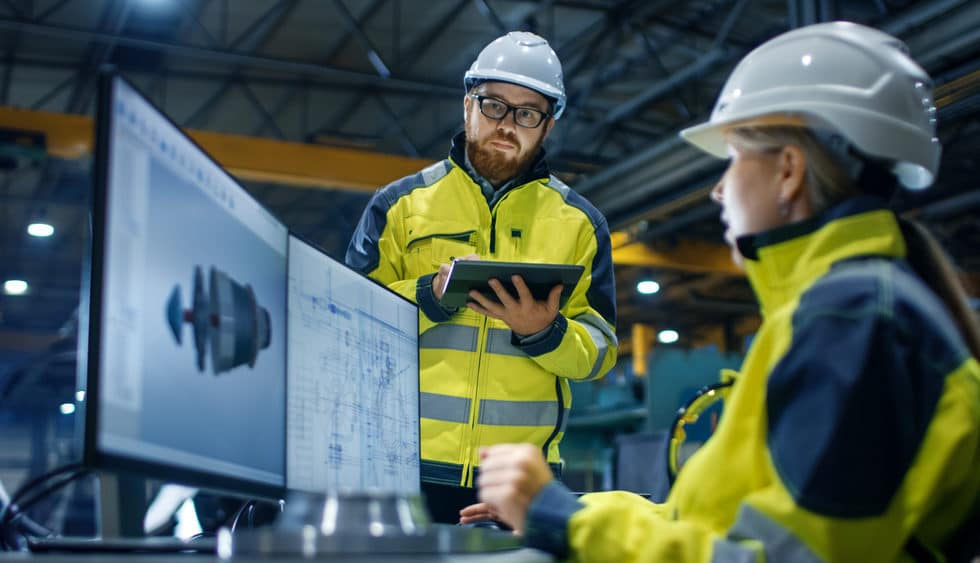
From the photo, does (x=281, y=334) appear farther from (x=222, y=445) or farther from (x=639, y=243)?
(x=639, y=243)

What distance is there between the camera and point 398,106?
11367 millimetres

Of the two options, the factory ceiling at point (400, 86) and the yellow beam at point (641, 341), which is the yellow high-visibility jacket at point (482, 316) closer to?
the factory ceiling at point (400, 86)

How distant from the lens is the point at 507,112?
2395 mm

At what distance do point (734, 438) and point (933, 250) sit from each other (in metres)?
0.42

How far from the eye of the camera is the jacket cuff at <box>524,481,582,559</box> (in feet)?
3.67

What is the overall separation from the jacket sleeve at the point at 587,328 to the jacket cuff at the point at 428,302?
17 cm

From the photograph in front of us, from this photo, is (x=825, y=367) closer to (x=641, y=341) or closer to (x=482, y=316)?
(x=482, y=316)

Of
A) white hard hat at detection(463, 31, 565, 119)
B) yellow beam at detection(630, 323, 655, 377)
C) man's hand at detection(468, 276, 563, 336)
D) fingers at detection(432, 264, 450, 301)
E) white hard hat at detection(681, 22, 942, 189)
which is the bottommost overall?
man's hand at detection(468, 276, 563, 336)

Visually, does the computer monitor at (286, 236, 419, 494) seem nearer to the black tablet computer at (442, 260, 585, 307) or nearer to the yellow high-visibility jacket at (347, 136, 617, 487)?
the black tablet computer at (442, 260, 585, 307)

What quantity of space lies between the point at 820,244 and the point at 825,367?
207 millimetres

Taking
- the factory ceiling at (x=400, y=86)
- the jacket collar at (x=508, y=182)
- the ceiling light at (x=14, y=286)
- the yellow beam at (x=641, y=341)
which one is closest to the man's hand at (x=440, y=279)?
the jacket collar at (x=508, y=182)

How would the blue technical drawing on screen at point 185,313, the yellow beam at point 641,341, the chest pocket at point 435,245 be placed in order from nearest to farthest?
1. the blue technical drawing on screen at point 185,313
2. the chest pocket at point 435,245
3. the yellow beam at point 641,341

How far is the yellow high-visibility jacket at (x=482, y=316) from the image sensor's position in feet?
7.14

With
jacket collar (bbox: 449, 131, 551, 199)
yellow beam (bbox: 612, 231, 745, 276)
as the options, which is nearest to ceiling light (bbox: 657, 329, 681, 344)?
yellow beam (bbox: 612, 231, 745, 276)
